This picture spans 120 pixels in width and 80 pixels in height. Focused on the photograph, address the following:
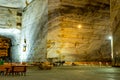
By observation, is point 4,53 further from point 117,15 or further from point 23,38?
point 117,15

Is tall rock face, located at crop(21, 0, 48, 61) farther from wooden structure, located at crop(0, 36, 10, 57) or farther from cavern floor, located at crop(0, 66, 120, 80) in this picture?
cavern floor, located at crop(0, 66, 120, 80)

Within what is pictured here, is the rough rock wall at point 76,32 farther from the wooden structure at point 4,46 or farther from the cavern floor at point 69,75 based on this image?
the wooden structure at point 4,46

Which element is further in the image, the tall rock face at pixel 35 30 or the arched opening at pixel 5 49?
the arched opening at pixel 5 49

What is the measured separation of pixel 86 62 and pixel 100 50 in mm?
2087

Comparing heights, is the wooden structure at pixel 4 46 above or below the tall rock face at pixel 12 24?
below

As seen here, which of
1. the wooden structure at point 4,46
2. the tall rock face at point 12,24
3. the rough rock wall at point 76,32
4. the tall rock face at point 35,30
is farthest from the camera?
the wooden structure at point 4,46

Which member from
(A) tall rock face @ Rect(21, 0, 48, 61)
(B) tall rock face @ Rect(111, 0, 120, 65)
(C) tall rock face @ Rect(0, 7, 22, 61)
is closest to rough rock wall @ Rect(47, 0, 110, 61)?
(A) tall rock face @ Rect(21, 0, 48, 61)

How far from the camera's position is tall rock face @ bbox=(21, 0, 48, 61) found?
1798 cm

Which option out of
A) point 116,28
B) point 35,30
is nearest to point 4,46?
point 35,30

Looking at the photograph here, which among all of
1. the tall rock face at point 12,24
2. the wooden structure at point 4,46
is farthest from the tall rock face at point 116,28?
the wooden structure at point 4,46

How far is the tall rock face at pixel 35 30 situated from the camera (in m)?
18.0

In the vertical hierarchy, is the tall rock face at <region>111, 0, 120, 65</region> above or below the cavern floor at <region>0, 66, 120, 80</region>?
above

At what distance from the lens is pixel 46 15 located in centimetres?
Answer: 1764

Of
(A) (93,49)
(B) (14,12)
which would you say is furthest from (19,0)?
(A) (93,49)
